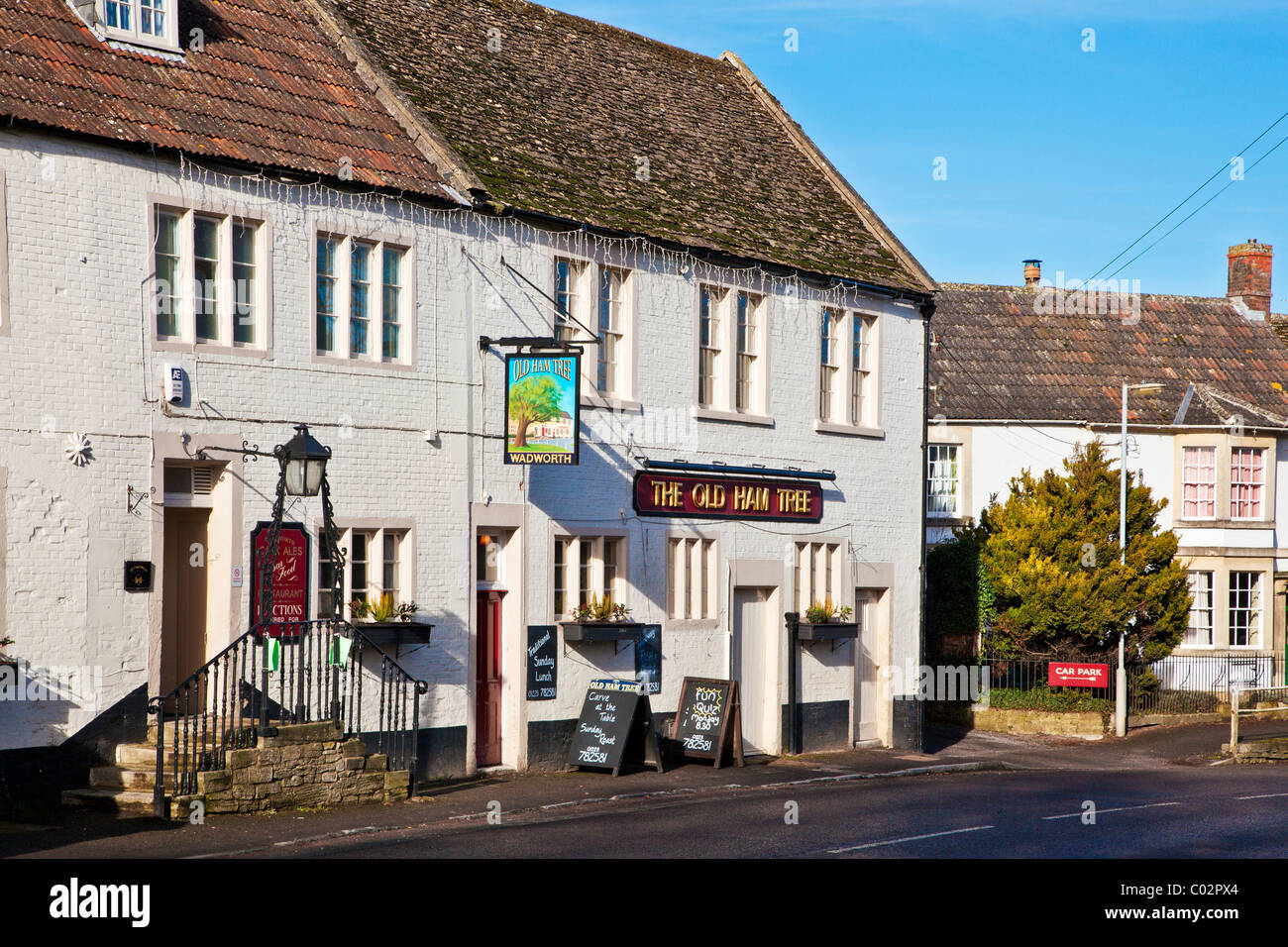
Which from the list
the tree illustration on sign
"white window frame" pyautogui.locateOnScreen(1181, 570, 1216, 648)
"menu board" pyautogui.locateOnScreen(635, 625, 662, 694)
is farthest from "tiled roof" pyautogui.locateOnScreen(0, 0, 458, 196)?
"white window frame" pyautogui.locateOnScreen(1181, 570, 1216, 648)

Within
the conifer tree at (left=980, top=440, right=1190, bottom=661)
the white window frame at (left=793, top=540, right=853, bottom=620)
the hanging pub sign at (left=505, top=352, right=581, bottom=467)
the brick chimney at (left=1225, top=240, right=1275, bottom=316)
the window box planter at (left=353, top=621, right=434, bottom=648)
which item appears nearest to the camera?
the window box planter at (left=353, top=621, right=434, bottom=648)

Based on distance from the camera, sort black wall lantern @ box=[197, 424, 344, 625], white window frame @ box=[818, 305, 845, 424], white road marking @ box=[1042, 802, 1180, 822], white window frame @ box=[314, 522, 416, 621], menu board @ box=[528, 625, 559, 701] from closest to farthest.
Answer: black wall lantern @ box=[197, 424, 344, 625], white road marking @ box=[1042, 802, 1180, 822], white window frame @ box=[314, 522, 416, 621], menu board @ box=[528, 625, 559, 701], white window frame @ box=[818, 305, 845, 424]

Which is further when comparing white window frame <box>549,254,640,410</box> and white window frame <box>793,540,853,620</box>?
white window frame <box>793,540,853,620</box>

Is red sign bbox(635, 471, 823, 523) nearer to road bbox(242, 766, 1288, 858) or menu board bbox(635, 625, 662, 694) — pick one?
menu board bbox(635, 625, 662, 694)

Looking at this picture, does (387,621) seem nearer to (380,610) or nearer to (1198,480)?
(380,610)

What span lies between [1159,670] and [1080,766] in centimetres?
1037

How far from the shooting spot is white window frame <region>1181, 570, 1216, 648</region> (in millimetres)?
35375

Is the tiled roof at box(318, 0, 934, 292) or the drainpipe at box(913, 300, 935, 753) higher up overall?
the tiled roof at box(318, 0, 934, 292)

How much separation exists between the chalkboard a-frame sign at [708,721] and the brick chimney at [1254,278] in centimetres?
2526

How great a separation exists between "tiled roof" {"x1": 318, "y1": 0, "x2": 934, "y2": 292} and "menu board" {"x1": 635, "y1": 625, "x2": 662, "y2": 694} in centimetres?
534

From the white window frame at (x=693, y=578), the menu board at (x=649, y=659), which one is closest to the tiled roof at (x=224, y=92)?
the white window frame at (x=693, y=578)

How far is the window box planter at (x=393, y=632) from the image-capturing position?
16750 mm
